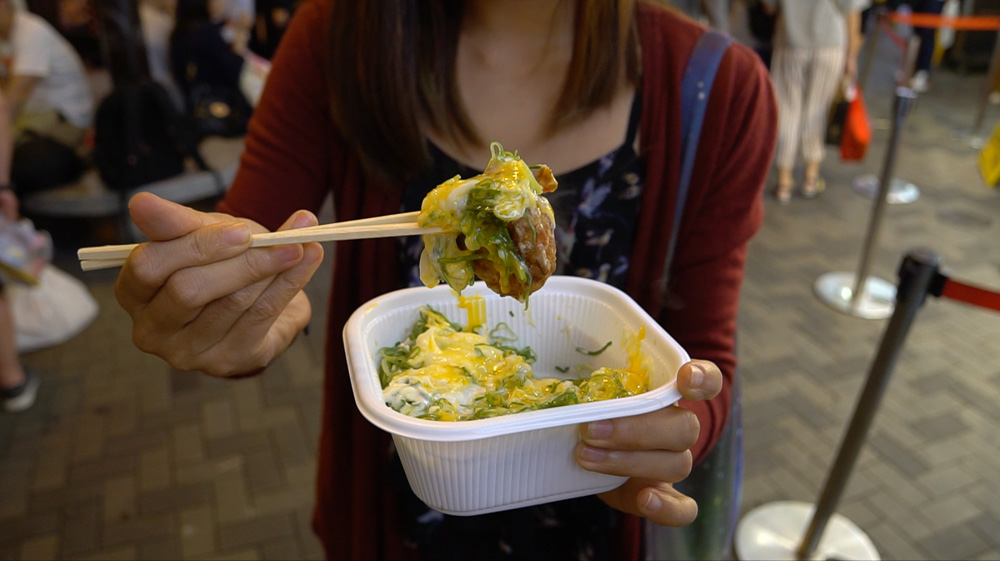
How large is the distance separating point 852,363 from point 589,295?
2.91 metres

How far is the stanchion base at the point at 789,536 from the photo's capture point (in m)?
2.48

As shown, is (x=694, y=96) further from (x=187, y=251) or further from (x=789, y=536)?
(x=789, y=536)

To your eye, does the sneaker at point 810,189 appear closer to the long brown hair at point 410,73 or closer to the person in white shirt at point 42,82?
the long brown hair at point 410,73

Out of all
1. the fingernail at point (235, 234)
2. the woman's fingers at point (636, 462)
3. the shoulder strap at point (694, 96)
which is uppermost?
the shoulder strap at point (694, 96)

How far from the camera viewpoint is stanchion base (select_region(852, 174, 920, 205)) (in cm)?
529

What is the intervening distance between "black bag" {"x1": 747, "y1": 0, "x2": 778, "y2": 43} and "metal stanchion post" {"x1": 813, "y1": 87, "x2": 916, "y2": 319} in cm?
171

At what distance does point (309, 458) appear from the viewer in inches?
112

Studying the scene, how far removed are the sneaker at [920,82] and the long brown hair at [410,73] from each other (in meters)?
8.02

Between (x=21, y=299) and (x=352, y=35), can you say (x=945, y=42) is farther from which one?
(x=21, y=299)

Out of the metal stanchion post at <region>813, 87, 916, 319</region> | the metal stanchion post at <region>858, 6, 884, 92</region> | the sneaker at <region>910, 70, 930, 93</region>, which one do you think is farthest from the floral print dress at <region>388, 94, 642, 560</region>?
the sneaker at <region>910, 70, 930, 93</region>

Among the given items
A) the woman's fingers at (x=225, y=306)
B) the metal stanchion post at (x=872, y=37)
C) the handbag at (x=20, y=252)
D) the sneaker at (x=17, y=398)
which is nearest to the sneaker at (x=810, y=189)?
the metal stanchion post at (x=872, y=37)

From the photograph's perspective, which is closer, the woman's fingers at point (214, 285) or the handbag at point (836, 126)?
the woman's fingers at point (214, 285)

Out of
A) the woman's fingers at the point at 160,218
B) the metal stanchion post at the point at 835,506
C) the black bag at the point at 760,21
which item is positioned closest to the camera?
the woman's fingers at the point at 160,218

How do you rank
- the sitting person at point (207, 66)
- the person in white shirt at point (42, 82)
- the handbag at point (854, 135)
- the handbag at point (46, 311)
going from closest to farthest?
the handbag at point (854, 135) → the handbag at point (46, 311) → the person in white shirt at point (42, 82) → the sitting person at point (207, 66)
